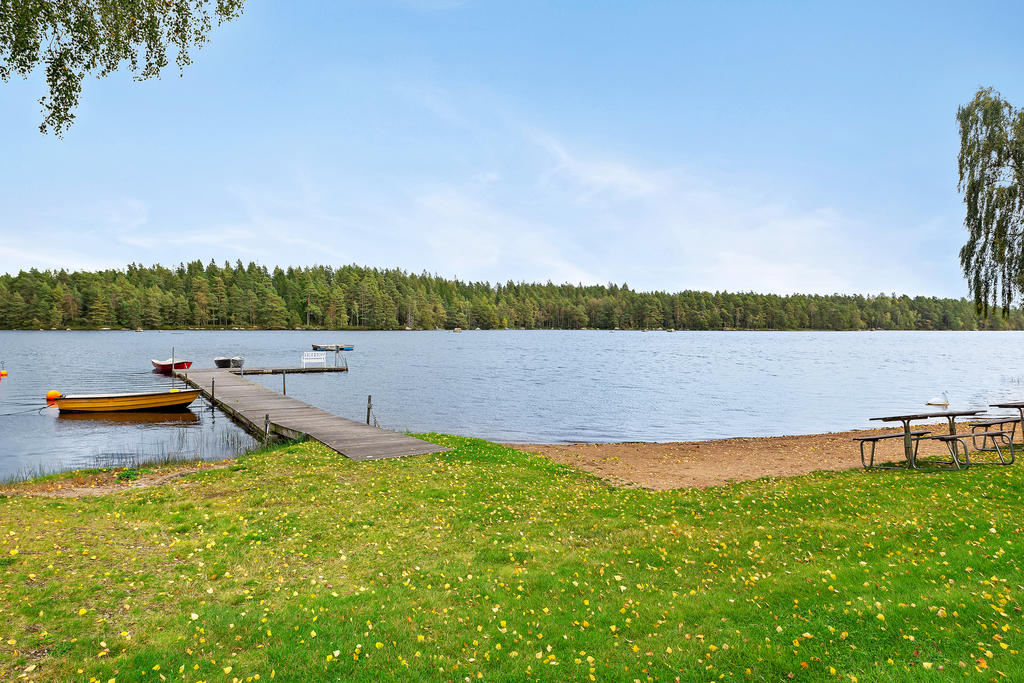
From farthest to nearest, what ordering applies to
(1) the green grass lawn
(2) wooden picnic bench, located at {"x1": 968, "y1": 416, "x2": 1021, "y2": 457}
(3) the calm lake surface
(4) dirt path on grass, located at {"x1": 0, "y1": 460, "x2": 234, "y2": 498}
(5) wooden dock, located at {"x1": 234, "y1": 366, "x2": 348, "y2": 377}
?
(5) wooden dock, located at {"x1": 234, "y1": 366, "x2": 348, "y2": 377}, (3) the calm lake surface, (2) wooden picnic bench, located at {"x1": 968, "y1": 416, "x2": 1021, "y2": 457}, (4) dirt path on grass, located at {"x1": 0, "y1": 460, "x2": 234, "y2": 498}, (1) the green grass lawn

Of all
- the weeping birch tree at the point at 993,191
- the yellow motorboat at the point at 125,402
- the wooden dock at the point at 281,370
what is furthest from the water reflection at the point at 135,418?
the weeping birch tree at the point at 993,191

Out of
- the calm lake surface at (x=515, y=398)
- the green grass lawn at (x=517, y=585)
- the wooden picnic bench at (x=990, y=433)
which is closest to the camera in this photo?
the green grass lawn at (x=517, y=585)

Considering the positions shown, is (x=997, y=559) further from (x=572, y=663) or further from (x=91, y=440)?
(x=91, y=440)

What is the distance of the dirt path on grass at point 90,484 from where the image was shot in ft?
46.8

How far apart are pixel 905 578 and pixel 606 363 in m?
77.0

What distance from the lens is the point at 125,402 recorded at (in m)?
34.3

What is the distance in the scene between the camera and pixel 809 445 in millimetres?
22844

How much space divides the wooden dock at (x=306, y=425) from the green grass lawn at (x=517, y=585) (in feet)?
19.7

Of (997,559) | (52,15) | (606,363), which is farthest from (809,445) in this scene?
(606,363)

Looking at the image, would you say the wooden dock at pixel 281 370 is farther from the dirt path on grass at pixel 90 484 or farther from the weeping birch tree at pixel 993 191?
the weeping birch tree at pixel 993 191

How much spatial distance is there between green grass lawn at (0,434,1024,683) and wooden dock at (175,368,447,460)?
602 centimetres

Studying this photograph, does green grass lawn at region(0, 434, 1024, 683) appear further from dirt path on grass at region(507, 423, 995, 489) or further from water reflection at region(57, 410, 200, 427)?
water reflection at region(57, 410, 200, 427)

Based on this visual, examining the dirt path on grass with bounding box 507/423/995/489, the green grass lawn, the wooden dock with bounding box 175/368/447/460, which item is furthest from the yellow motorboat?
the green grass lawn

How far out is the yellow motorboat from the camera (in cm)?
3325
